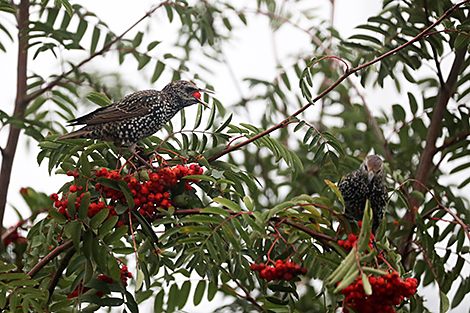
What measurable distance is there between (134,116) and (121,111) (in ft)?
0.16

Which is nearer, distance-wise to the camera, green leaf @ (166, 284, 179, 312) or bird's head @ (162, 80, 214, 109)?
bird's head @ (162, 80, 214, 109)

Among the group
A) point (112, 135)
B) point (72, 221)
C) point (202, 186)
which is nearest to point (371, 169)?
point (202, 186)

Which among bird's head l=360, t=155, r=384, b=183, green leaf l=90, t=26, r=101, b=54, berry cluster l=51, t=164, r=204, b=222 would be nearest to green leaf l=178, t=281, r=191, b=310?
berry cluster l=51, t=164, r=204, b=222

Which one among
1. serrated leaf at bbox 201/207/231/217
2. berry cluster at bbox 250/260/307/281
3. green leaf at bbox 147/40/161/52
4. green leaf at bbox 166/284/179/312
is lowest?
berry cluster at bbox 250/260/307/281

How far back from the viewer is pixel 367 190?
1.68m

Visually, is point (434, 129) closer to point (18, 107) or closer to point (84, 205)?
point (84, 205)

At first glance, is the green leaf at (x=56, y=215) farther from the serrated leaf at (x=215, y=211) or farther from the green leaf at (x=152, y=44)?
the green leaf at (x=152, y=44)

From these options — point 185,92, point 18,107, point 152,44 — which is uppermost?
point 152,44

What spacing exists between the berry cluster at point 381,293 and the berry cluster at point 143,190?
1.38 feet

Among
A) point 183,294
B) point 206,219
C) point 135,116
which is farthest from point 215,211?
point 183,294

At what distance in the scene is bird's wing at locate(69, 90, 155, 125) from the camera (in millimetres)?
1383

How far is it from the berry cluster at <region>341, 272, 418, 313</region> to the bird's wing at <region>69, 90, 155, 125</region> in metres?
0.72

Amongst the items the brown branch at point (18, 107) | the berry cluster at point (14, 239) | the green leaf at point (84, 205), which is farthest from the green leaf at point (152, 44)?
the green leaf at point (84, 205)

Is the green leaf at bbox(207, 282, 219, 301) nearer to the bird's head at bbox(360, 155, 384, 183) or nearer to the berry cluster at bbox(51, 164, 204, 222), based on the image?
the berry cluster at bbox(51, 164, 204, 222)
